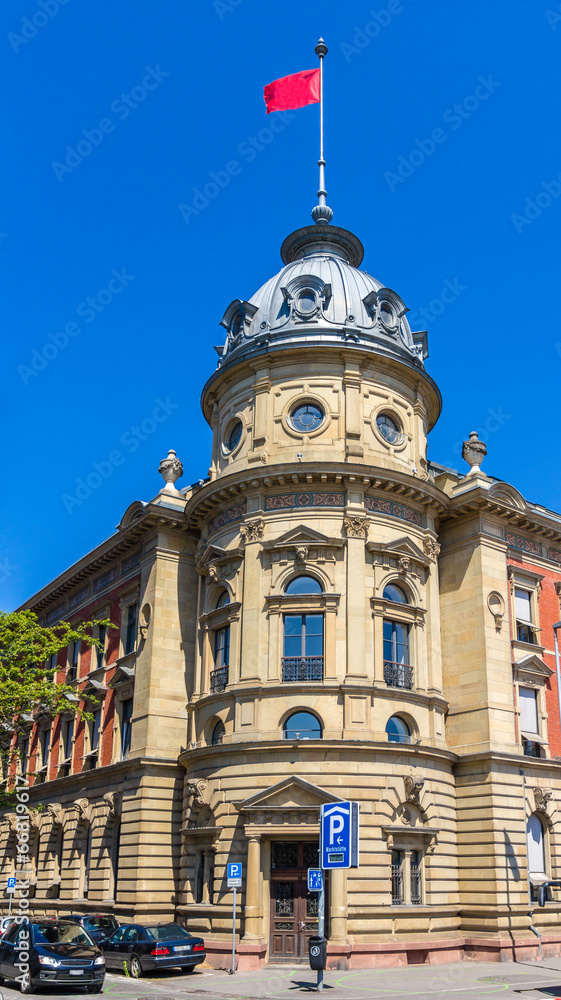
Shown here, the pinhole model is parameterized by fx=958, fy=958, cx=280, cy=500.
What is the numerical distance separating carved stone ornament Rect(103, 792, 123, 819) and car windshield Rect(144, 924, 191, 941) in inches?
411

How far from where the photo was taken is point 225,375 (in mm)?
39906

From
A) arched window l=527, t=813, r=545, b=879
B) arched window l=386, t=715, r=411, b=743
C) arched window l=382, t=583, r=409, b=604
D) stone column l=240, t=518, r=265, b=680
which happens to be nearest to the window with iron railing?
stone column l=240, t=518, r=265, b=680

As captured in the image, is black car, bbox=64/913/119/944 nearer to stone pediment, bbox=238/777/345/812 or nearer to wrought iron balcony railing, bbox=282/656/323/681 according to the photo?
stone pediment, bbox=238/777/345/812

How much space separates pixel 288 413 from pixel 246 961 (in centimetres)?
1925

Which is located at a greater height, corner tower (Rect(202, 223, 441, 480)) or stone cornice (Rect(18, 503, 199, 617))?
corner tower (Rect(202, 223, 441, 480))

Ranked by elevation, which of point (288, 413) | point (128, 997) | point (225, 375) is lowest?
point (128, 997)

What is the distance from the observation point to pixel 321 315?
38.7 metres

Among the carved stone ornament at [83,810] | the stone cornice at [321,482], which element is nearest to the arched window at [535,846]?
the stone cornice at [321,482]

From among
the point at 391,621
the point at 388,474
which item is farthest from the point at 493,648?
the point at 388,474

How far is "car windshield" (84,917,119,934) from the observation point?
3116cm

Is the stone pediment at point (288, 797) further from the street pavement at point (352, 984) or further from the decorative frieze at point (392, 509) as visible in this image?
the decorative frieze at point (392, 509)

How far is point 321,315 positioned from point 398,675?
48.0 ft

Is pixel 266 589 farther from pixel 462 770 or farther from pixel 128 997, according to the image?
pixel 128 997

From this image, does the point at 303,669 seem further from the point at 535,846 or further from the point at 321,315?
the point at 321,315
